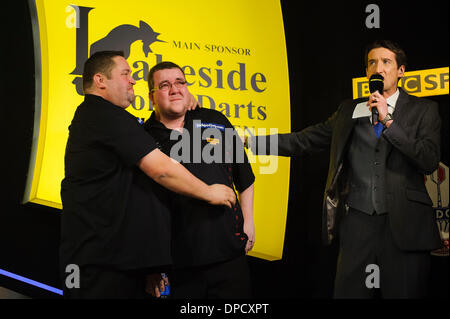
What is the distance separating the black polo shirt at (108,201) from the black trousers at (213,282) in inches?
9.9

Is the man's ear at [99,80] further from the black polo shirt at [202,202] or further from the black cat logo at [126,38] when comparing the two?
the black cat logo at [126,38]

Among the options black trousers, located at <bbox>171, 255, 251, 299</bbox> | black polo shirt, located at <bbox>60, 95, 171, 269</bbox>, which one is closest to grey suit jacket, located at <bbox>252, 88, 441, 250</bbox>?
black trousers, located at <bbox>171, 255, 251, 299</bbox>

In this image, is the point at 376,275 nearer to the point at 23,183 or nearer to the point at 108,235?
the point at 108,235

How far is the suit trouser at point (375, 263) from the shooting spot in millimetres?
2285

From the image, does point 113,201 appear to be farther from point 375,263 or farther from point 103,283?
point 375,263

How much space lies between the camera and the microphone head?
2.39 m

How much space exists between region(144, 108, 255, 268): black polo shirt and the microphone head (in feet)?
2.29

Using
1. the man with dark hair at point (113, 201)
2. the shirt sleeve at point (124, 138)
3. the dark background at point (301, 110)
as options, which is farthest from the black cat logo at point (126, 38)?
the shirt sleeve at point (124, 138)

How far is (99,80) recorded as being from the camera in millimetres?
2266

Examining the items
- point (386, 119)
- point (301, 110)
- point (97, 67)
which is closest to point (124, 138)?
point (97, 67)

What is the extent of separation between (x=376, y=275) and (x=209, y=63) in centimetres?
186

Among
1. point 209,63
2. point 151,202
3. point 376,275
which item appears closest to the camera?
point 151,202

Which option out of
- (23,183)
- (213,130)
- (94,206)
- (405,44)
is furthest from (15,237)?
(405,44)

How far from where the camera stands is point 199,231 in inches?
90.0
